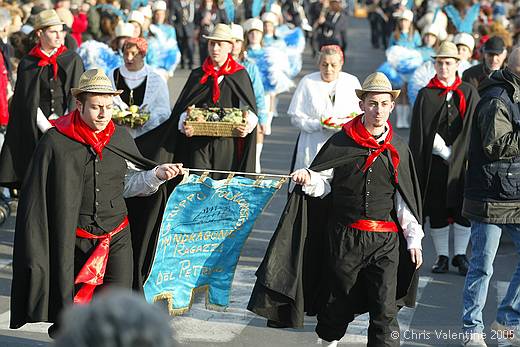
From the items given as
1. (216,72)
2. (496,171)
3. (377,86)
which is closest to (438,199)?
(216,72)

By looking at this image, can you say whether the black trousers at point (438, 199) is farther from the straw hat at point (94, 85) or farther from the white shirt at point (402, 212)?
the straw hat at point (94, 85)

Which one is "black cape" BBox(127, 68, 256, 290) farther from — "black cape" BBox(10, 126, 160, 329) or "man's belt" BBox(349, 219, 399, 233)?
"man's belt" BBox(349, 219, 399, 233)

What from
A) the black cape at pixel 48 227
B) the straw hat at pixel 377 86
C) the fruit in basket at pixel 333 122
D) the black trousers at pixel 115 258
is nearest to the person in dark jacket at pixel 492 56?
the fruit in basket at pixel 333 122

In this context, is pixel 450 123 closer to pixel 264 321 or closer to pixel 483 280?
pixel 483 280

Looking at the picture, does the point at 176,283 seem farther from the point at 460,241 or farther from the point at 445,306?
the point at 460,241

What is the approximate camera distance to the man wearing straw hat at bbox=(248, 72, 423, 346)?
645cm

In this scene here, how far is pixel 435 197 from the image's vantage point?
998 centimetres

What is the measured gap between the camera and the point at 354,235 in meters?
6.49

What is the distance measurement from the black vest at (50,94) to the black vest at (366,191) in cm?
457

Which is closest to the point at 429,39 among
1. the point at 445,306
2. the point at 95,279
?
the point at 445,306

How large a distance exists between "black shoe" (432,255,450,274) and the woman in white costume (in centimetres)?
165

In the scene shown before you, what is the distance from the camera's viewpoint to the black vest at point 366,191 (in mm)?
6469

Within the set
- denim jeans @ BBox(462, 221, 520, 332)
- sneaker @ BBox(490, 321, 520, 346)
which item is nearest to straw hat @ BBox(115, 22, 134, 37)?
denim jeans @ BBox(462, 221, 520, 332)

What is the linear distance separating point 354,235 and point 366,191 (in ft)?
0.91
